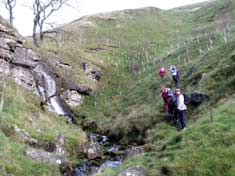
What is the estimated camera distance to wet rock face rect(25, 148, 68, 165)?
70.3 ft

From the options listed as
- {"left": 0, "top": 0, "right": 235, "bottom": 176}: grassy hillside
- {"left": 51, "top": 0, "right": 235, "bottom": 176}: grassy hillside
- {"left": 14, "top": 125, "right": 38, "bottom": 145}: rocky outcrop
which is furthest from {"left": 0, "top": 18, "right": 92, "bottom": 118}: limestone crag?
{"left": 14, "top": 125, "right": 38, "bottom": 145}: rocky outcrop

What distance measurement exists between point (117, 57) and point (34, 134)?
32.7 m

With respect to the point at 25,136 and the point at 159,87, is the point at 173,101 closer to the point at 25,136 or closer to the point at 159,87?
the point at 25,136

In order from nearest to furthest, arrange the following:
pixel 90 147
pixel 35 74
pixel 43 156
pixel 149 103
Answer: pixel 43 156, pixel 90 147, pixel 149 103, pixel 35 74

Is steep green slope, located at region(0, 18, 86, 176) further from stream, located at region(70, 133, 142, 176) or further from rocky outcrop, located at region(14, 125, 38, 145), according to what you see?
stream, located at region(70, 133, 142, 176)

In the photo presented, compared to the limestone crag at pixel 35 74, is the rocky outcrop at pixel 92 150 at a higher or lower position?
lower

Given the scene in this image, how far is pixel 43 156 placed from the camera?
2172 centimetres

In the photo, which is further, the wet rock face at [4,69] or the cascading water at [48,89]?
the cascading water at [48,89]

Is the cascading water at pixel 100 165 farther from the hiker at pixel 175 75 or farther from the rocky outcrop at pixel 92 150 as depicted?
the hiker at pixel 175 75

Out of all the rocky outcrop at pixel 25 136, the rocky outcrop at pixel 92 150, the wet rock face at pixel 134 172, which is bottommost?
the rocky outcrop at pixel 92 150

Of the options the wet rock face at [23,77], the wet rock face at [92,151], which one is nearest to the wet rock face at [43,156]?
the wet rock face at [92,151]

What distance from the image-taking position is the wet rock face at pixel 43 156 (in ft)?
70.3

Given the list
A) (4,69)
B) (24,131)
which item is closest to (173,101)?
(24,131)

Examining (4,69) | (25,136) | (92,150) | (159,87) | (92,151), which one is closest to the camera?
(25,136)
